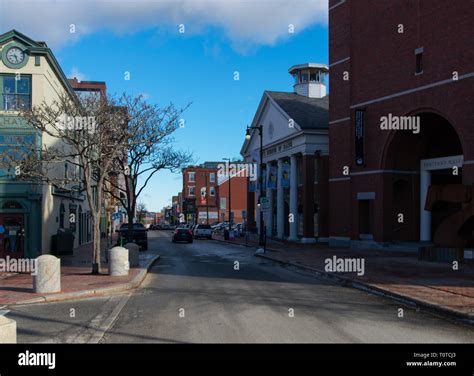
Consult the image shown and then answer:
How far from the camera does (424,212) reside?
29.1 meters

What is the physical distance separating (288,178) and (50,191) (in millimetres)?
22699

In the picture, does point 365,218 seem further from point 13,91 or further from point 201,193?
point 201,193

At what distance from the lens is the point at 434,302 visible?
35.7ft

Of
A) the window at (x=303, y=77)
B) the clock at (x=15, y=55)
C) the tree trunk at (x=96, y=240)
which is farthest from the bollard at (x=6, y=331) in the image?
the window at (x=303, y=77)

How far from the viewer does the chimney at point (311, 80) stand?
167 ft

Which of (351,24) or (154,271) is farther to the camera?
(351,24)

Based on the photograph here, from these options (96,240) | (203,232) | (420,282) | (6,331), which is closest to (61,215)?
(96,240)

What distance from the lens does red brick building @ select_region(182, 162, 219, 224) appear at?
351ft

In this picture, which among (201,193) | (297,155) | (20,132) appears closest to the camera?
(20,132)

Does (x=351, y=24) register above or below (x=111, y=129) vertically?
above

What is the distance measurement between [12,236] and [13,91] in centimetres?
639
